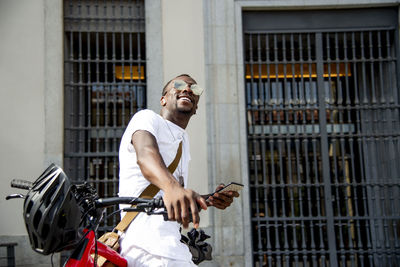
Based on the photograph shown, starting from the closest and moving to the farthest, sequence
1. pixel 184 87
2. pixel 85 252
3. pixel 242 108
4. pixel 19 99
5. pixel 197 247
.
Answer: pixel 85 252
pixel 184 87
pixel 197 247
pixel 19 99
pixel 242 108

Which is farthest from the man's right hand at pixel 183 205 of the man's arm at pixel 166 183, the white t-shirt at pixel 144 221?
the white t-shirt at pixel 144 221

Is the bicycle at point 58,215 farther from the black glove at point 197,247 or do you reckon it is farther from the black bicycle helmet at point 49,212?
the black glove at point 197,247

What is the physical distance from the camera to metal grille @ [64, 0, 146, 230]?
25.5ft

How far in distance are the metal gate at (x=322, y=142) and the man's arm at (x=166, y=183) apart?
5.43 meters

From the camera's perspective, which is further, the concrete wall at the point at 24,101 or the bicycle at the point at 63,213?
the concrete wall at the point at 24,101

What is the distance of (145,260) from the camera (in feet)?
9.05

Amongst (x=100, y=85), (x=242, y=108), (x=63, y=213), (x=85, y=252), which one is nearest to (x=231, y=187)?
(x=85, y=252)

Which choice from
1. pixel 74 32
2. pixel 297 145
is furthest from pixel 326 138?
pixel 74 32

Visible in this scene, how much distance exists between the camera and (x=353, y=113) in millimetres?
8555

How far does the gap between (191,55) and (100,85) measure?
53.7 inches

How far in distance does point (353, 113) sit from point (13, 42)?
508 centimetres

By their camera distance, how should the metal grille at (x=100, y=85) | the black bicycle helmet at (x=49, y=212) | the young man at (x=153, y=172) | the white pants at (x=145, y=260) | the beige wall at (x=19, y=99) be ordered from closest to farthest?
the black bicycle helmet at (x=49, y=212), the young man at (x=153, y=172), the white pants at (x=145, y=260), the beige wall at (x=19, y=99), the metal grille at (x=100, y=85)

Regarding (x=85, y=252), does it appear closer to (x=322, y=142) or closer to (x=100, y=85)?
(x=100, y=85)

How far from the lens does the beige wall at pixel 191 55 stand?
7574mm
